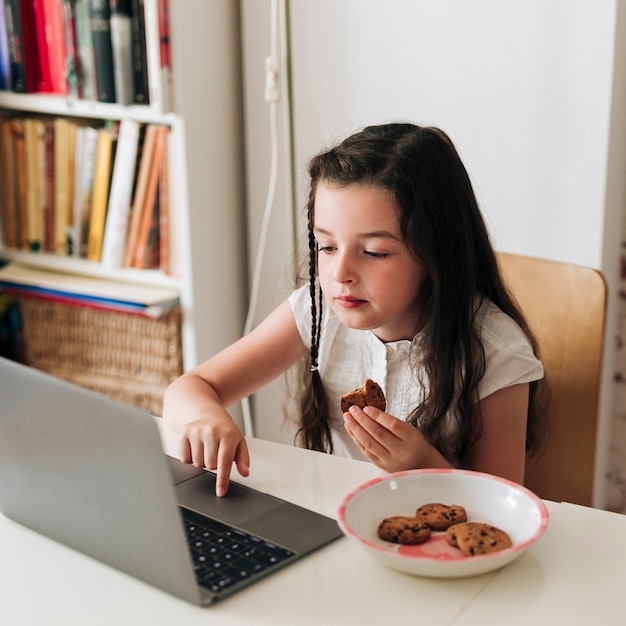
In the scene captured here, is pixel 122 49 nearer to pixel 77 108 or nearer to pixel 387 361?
pixel 77 108

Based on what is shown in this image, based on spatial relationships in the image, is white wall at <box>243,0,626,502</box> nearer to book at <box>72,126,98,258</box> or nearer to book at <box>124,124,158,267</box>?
book at <box>124,124,158,267</box>

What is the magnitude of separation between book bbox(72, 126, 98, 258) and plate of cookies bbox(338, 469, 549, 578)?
4.83ft

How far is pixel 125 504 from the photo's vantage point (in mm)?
895

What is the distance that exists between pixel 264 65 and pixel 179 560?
1499 millimetres

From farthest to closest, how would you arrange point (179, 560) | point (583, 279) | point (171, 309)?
point (171, 309) → point (583, 279) → point (179, 560)

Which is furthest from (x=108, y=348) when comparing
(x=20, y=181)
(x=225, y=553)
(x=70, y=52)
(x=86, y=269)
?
(x=225, y=553)

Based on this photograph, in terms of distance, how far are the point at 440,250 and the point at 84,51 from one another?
1.21 metres

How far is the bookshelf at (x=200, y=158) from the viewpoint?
213 cm

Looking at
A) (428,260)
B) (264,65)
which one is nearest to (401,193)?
(428,260)

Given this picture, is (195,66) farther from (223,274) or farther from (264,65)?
(223,274)

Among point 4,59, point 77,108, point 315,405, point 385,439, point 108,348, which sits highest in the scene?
point 4,59

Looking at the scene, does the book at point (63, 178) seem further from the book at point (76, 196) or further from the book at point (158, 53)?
the book at point (158, 53)

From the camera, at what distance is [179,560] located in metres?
0.87

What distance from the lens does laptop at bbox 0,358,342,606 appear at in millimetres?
855
